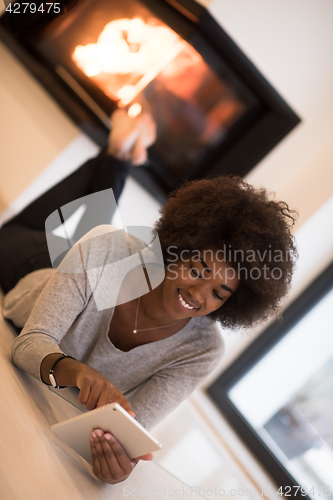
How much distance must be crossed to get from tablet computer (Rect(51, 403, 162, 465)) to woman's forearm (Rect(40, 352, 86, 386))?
0.06m

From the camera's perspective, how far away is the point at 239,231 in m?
0.82

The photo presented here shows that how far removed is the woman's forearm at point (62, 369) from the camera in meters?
0.58

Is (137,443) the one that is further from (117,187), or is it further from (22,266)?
(117,187)

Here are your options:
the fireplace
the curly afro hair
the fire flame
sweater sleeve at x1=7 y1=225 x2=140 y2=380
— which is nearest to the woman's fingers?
sweater sleeve at x1=7 y1=225 x2=140 y2=380

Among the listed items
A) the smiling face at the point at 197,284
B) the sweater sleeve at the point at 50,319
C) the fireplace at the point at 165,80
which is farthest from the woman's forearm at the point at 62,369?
the fireplace at the point at 165,80

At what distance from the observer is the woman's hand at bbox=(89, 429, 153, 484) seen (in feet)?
1.80

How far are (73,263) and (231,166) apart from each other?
1.03 meters

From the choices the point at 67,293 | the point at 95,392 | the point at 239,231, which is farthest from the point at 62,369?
the point at 239,231

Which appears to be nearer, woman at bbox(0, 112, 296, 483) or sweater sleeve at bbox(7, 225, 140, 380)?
sweater sleeve at bbox(7, 225, 140, 380)

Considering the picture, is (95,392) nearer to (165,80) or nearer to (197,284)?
(197,284)

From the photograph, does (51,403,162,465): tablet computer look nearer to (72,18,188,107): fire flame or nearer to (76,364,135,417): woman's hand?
(76,364,135,417): woman's hand

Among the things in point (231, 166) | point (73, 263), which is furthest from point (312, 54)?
point (73, 263)

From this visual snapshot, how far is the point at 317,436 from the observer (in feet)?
4.73

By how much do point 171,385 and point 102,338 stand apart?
215 mm
